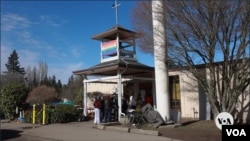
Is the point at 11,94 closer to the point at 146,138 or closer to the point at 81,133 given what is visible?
the point at 81,133

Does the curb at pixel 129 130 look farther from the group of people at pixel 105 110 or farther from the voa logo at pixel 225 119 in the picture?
the voa logo at pixel 225 119

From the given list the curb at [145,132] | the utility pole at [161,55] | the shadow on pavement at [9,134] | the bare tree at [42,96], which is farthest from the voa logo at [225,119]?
the bare tree at [42,96]

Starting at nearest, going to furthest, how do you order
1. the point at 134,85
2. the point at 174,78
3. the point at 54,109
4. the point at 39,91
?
the point at 54,109
the point at 174,78
the point at 134,85
the point at 39,91

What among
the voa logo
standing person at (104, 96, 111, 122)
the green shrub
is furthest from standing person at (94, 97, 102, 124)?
the voa logo

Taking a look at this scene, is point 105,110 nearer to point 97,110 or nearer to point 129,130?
point 97,110

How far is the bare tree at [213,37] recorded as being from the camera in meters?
15.9

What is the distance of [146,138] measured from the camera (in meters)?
14.3

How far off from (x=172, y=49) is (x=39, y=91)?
33.1 metres

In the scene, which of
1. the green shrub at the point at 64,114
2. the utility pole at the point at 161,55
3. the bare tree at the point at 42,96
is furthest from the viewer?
the bare tree at the point at 42,96

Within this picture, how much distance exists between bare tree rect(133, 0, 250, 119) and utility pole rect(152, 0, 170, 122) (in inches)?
10.7

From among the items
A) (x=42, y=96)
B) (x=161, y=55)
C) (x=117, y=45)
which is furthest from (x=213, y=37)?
(x=42, y=96)

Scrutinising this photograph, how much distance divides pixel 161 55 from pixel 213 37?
3434 millimetres

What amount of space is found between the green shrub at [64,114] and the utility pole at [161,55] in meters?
6.38

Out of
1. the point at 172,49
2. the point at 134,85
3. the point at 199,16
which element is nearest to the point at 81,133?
the point at 172,49
